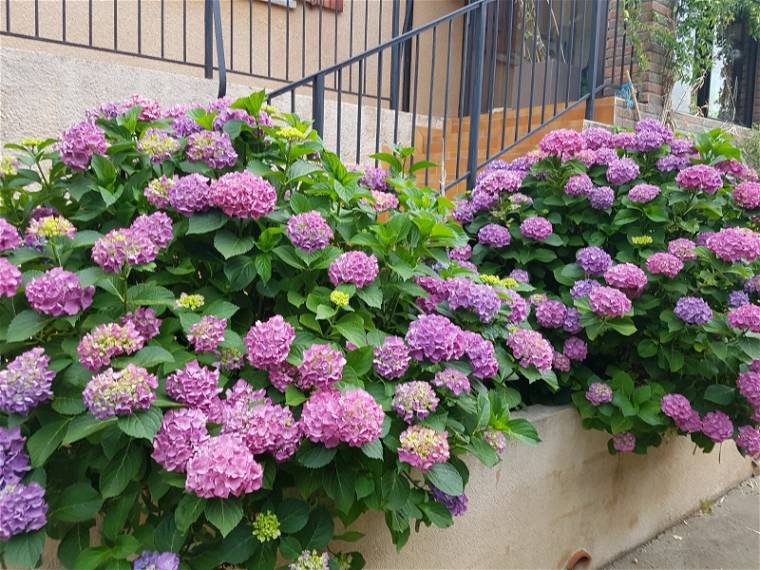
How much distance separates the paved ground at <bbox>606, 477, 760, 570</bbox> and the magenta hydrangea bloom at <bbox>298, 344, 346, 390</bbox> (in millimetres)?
1845

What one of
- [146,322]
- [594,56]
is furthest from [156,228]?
[594,56]

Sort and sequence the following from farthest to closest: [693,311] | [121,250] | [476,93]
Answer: [476,93] < [693,311] < [121,250]

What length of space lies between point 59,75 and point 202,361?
278cm

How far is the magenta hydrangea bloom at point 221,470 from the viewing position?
114cm

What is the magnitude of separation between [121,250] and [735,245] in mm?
2027

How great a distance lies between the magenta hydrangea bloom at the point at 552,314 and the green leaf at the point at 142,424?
157cm

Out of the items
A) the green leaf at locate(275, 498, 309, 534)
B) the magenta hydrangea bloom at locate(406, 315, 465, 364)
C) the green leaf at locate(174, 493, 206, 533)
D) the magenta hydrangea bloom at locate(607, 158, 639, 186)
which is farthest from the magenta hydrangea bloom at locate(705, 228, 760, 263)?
the green leaf at locate(174, 493, 206, 533)

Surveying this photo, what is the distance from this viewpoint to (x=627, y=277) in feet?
7.45

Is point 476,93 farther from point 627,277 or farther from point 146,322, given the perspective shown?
point 146,322

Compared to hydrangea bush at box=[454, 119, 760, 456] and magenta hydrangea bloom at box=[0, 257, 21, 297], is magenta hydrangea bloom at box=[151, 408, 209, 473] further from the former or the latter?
hydrangea bush at box=[454, 119, 760, 456]

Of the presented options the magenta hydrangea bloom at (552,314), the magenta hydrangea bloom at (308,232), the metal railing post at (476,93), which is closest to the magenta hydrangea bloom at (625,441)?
the magenta hydrangea bloom at (552,314)

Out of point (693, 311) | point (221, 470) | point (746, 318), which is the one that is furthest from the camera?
point (693, 311)

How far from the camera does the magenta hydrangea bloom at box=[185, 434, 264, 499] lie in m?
1.14

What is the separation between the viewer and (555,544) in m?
2.35
